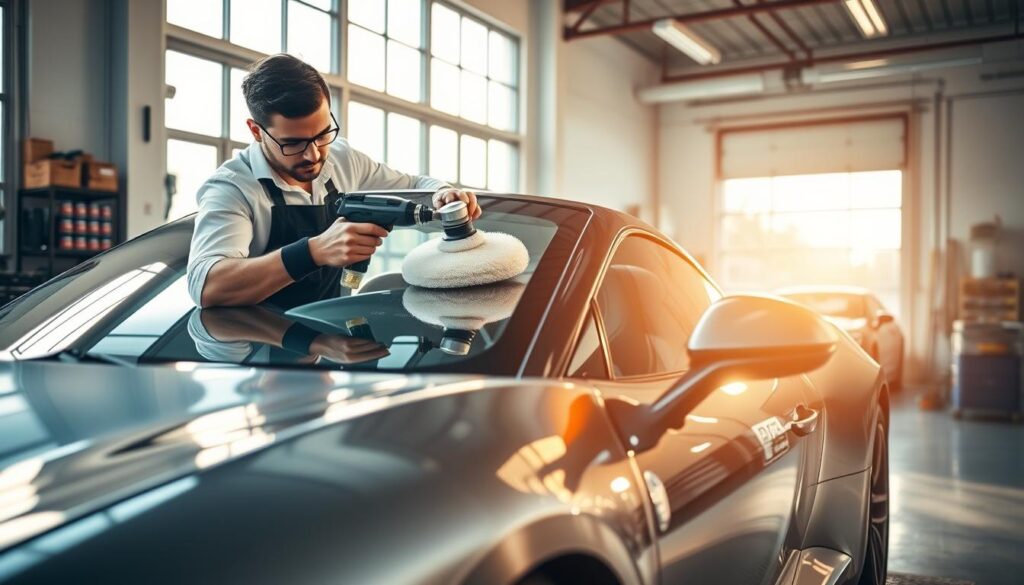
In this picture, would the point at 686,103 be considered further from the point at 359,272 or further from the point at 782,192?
the point at 359,272

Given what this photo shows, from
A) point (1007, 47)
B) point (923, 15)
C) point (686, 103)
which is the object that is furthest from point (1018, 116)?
point (686, 103)

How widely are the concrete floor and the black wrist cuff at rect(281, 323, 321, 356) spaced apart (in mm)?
2852

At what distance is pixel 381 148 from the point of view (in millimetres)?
9555

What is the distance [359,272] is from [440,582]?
2.75ft

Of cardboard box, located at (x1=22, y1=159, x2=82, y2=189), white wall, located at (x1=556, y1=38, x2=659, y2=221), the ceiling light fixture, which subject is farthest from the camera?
white wall, located at (x1=556, y1=38, x2=659, y2=221)

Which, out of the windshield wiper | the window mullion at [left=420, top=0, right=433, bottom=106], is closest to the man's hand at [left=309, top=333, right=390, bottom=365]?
the windshield wiper

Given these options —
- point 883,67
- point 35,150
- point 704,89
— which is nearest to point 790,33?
point 883,67

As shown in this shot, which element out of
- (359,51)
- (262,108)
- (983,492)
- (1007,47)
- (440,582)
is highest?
(1007,47)

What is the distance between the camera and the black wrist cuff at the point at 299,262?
1555 millimetres

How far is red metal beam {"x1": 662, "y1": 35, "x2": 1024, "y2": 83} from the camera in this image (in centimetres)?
1227

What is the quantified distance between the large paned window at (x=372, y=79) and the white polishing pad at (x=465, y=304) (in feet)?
15.0

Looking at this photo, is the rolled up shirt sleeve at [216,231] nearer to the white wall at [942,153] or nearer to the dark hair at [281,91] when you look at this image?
the dark hair at [281,91]

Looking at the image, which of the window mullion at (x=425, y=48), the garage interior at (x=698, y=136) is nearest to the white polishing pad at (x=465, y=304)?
the garage interior at (x=698, y=136)

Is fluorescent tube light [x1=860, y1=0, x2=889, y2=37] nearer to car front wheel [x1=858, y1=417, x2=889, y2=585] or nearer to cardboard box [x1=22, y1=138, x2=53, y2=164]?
cardboard box [x1=22, y1=138, x2=53, y2=164]
